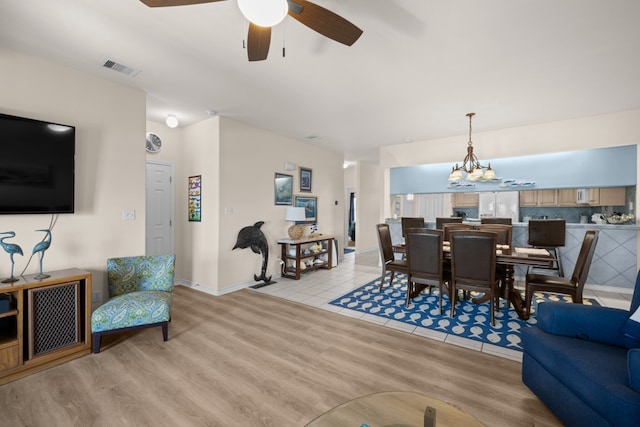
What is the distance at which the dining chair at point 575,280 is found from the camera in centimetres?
266

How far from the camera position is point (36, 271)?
2486mm

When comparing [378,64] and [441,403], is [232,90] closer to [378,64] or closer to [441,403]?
[378,64]

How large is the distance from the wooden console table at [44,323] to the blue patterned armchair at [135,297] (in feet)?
0.45

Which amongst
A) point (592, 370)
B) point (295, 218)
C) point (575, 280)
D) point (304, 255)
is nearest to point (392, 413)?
point (592, 370)

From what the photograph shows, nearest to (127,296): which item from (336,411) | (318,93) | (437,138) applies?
(336,411)

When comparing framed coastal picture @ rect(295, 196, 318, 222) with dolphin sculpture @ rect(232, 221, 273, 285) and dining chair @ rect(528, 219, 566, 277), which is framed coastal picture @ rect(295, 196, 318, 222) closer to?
dolphin sculpture @ rect(232, 221, 273, 285)

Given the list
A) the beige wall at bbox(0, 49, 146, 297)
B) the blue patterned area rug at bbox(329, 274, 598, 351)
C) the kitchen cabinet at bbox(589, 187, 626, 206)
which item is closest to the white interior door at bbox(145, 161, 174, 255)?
the beige wall at bbox(0, 49, 146, 297)

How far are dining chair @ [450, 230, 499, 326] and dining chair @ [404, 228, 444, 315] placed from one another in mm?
171

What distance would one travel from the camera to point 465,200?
6.38 metres

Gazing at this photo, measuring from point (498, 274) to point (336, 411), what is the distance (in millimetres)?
3088

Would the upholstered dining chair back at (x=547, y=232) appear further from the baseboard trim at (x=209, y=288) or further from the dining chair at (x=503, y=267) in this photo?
the baseboard trim at (x=209, y=288)

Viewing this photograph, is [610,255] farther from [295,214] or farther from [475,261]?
[295,214]

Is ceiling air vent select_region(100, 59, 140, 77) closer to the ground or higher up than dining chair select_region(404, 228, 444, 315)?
higher up

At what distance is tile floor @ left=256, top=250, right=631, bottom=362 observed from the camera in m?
2.61
